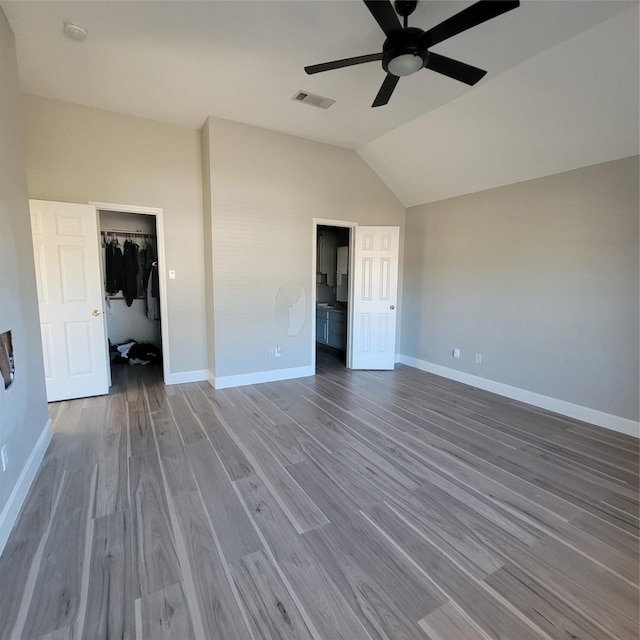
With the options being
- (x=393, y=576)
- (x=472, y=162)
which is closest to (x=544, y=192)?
(x=472, y=162)

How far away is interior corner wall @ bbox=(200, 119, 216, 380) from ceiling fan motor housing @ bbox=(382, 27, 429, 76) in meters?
2.40

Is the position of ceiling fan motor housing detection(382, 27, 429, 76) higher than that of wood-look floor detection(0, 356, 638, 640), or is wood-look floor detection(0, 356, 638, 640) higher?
ceiling fan motor housing detection(382, 27, 429, 76)

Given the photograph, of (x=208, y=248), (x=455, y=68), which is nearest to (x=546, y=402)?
(x=455, y=68)

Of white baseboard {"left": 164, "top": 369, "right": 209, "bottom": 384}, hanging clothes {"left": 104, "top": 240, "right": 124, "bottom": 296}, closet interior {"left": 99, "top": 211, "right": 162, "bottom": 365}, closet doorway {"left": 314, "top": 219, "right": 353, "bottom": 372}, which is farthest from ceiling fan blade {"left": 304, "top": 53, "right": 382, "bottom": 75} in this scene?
hanging clothes {"left": 104, "top": 240, "right": 124, "bottom": 296}

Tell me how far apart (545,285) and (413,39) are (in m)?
2.77

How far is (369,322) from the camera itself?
501 cm

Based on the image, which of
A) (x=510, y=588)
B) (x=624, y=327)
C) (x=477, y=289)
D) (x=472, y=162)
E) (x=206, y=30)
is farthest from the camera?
(x=477, y=289)

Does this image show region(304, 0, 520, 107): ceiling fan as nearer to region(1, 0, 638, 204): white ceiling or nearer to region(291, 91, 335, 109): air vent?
region(1, 0, 638, 204): white ceiling

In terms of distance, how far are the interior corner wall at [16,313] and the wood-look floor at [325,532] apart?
19 cm

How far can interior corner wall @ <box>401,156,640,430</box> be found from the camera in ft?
10.1

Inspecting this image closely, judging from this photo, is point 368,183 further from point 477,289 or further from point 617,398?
point 617,398

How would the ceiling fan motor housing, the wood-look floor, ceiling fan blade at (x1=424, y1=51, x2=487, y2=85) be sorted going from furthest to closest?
ceiling fan blade at (x1=424, y1=51, x2=487, y2=85), the ceiling fan motor housing, the wood-look floor

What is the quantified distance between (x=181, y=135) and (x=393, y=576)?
15.3 ft

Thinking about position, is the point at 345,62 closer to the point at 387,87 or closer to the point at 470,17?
the point at 387,87
